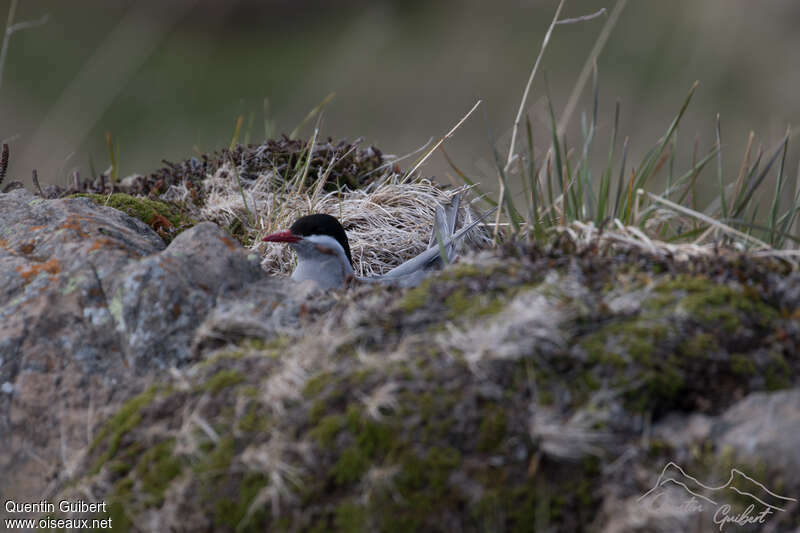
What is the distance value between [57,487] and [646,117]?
27.2 feet

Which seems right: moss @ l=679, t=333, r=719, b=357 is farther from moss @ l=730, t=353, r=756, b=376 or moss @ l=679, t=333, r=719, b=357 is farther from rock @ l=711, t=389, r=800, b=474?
rock @ l=711, t=389, r=800, b=474

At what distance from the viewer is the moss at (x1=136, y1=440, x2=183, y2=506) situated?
7.89ft

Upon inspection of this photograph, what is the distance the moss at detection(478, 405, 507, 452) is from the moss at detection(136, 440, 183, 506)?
97 cm

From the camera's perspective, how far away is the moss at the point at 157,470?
7.89 feet

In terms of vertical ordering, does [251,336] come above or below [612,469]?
above

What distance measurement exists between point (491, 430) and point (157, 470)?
1.09 m

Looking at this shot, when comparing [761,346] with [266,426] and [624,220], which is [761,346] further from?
[266,426]

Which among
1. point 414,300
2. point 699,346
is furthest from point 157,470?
point 699,346

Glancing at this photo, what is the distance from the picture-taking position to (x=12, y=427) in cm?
288

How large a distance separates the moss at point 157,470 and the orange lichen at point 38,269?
119 cm

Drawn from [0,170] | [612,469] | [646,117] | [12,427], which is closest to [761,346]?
[612,469]

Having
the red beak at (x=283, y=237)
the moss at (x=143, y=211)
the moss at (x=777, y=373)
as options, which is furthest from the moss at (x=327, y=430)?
the moss at (x=143, y=211)

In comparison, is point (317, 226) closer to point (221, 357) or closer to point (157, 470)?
point (221, 357)

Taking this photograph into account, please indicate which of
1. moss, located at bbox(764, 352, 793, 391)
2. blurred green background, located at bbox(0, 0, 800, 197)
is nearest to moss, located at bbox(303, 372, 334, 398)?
moss, located at bbox(764, 352, 793, 391)
